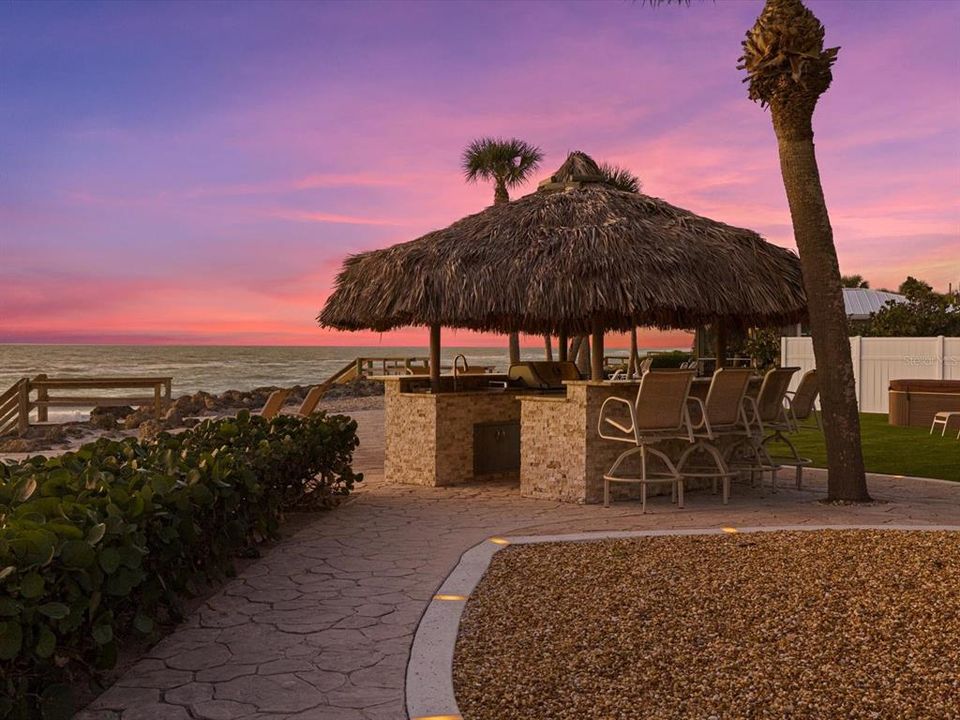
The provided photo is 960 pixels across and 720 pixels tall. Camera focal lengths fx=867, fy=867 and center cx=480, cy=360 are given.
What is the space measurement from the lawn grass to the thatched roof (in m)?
2.66

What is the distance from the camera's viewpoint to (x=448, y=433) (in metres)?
9.52

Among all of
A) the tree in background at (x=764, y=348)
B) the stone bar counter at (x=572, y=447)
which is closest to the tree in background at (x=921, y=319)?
the tree in background at (x=764, y=348)

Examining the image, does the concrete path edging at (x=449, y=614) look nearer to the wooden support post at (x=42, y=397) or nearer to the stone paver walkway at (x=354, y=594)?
the stone paver walkway at (x=354, y=594)

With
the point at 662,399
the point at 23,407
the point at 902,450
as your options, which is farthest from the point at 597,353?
the point at 23,407

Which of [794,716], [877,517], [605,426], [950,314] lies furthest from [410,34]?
[950,314]

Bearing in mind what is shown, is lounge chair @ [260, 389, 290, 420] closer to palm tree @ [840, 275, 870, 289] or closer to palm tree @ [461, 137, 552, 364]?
palm tree @ [461, 137, 552, 364]

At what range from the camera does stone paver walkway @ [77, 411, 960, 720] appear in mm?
3463

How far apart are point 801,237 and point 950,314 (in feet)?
66.6

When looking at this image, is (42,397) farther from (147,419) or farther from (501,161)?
(501,161)

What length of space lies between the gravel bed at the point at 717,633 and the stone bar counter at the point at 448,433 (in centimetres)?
373

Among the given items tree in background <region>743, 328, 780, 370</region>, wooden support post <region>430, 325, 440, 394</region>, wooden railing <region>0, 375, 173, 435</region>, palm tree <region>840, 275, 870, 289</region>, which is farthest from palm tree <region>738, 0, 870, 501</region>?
palm tree <region>840, 275, 870, 289</region>

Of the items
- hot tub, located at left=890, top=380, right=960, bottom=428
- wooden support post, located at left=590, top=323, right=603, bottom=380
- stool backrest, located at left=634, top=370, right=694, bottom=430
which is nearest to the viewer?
stool backrest, located at left=634, top=370, right=694, bottom=430

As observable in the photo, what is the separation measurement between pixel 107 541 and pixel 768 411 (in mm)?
7172

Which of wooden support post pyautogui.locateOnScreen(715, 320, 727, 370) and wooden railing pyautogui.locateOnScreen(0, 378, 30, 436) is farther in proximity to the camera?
wooden railing pyautogui.locateOnScreen(0, 378, 30, 436)
